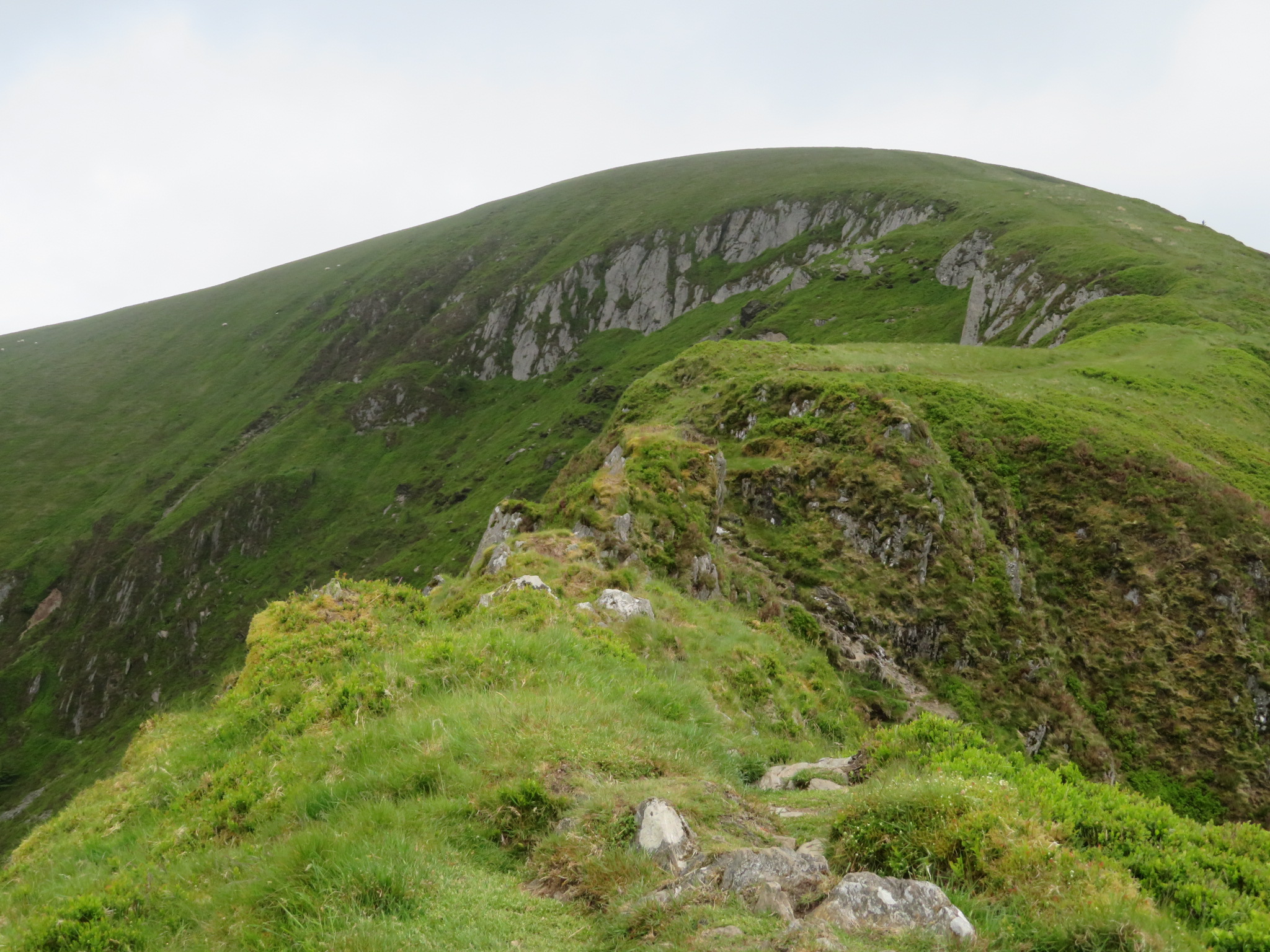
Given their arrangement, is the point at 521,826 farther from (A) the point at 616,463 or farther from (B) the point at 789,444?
(B) the point at 789,444

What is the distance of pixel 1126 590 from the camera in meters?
27.8

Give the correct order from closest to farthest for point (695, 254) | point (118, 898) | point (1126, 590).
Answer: point (118, 898) → point (1126, 590) → point (695, 254)

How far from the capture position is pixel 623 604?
53.5 ft

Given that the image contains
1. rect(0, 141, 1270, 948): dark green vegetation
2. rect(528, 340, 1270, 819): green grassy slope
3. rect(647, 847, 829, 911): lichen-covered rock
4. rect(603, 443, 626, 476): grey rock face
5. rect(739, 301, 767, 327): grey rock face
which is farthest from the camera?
rect(739, 301, 767, 327): grey rock face

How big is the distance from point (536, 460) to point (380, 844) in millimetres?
128887

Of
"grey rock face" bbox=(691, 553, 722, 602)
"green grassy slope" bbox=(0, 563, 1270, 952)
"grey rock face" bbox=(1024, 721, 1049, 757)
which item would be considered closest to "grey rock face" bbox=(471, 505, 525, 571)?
"grey rock face" bbox=(691, 553, 722, 602)

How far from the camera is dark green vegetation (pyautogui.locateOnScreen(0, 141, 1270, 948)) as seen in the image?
2292cm

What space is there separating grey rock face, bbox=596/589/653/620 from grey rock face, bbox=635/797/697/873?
8623 mm

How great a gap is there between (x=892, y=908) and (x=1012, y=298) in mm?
87805

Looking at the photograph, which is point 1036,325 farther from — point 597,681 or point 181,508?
point 181,508

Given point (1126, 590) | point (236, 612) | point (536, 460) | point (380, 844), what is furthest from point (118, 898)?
point (236, 612)

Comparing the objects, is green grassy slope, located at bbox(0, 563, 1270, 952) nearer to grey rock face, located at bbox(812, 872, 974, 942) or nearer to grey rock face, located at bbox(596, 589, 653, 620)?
grey rock face, located at bbox(812, 872, 974, 942)

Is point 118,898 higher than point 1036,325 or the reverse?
the reverse

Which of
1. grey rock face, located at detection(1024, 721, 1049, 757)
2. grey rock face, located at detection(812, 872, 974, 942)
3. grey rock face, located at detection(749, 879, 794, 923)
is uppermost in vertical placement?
grey rock face, located at detection(812, 872, 974, 942)
